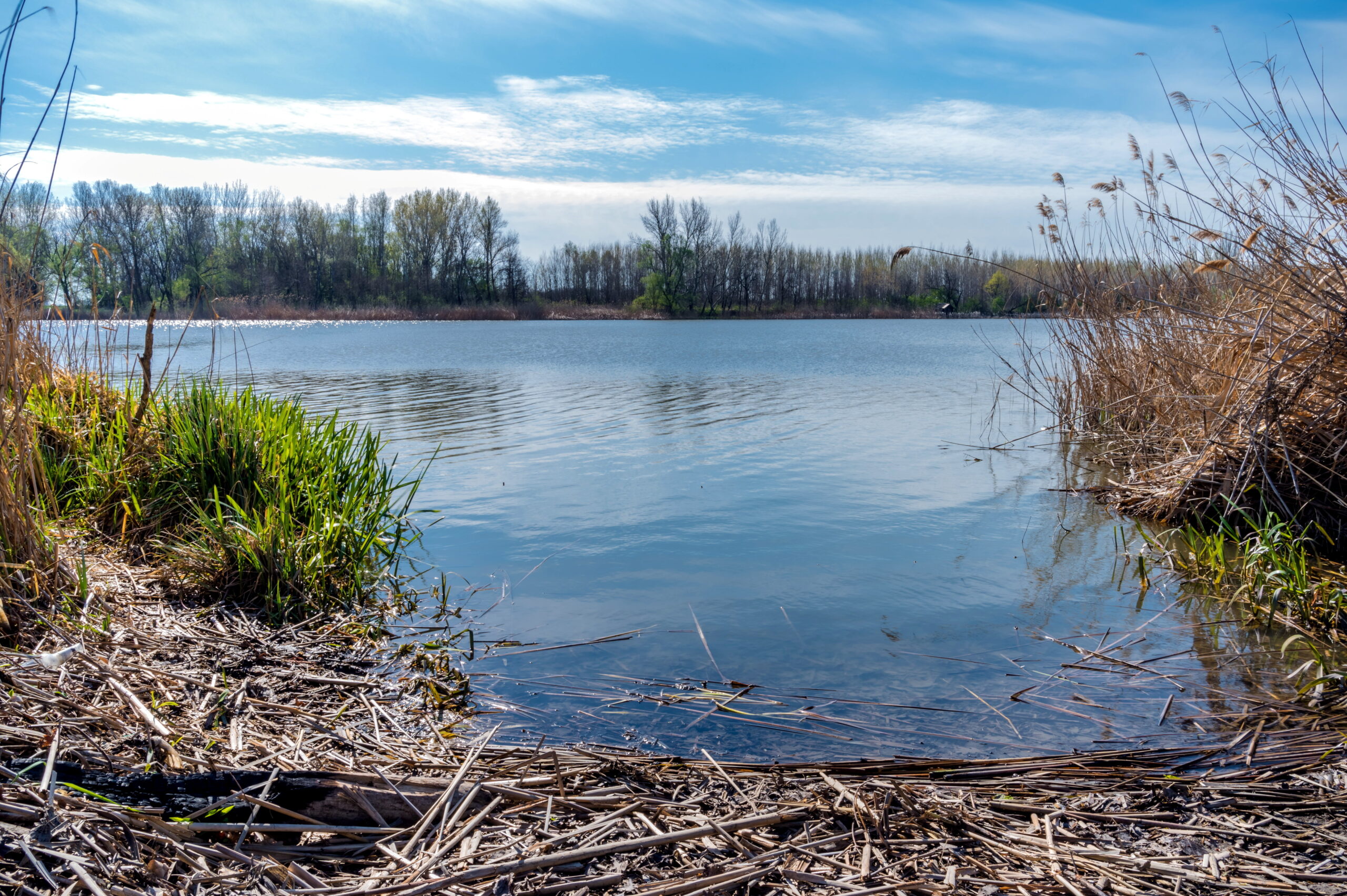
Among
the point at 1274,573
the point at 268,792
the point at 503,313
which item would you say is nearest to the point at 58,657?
the point at 268,792

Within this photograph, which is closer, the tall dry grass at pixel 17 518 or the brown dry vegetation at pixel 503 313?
the tall dry grass at pixel 17 518

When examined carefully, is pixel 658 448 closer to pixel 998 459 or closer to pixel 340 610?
pixel 998 459

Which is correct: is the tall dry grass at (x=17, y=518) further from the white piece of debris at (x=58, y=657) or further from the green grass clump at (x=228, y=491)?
the green grass clump at (x=228, y=491)

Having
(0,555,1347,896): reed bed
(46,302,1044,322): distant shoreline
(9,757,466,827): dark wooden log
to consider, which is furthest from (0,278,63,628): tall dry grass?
(46,302,1044,322): distant shoreline

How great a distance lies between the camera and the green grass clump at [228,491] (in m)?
4.71

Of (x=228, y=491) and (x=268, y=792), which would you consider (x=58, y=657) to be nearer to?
(x=268, y=792)

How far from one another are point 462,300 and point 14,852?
77337 mm

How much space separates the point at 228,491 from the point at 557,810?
4.14 meters

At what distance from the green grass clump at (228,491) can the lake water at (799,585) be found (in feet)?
2.18

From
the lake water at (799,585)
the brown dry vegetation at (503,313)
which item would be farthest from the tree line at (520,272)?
the lake water at (799,585)

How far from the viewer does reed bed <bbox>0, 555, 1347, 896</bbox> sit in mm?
2131

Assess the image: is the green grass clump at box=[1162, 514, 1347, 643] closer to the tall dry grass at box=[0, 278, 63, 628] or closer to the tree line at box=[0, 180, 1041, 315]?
the tall dry grass at box=[0, 278, 63, 628]

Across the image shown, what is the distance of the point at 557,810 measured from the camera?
2539 mm

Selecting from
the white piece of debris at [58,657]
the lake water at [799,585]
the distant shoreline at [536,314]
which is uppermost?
the distant shoreline at [536,314]
